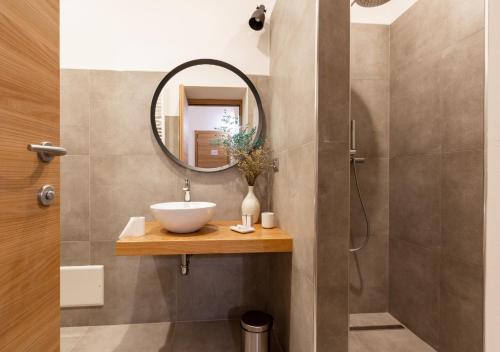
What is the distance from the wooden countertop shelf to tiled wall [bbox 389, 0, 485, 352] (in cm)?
→ 80

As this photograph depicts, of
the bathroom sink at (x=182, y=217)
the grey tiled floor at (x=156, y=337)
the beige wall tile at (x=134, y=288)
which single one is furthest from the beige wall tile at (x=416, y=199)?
the beige wall tile at (x=134, y=288)

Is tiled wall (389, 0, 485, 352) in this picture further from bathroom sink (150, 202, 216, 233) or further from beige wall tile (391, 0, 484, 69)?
bathroom sink (150, 202, 216, 233)

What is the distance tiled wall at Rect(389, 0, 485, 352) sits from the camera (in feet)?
4.09

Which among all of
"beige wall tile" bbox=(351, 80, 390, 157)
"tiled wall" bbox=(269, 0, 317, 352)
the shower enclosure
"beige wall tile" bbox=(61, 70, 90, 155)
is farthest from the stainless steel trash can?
"beige wall tile" bbox=(61, 70, 90, 155)

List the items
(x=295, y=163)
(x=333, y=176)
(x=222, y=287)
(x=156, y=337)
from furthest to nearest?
(x=222, y=287) → (x=156, y=337) → (x=295, y=163) → (x=333, y=176)

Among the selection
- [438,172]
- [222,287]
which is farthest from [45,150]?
[438,172]

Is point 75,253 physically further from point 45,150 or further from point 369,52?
point 369,52

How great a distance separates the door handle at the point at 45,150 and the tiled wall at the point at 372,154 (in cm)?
176

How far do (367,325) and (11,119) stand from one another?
2.14 m

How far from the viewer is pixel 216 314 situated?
2.05 m

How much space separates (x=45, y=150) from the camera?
2.41 ft

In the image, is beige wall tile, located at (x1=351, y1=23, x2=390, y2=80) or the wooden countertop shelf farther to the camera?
beige wall tile, located at (x1=351, y1=23, x2=390, y2=80)

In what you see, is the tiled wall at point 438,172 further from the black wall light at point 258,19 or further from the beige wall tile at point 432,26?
the black wall light at point 258,19

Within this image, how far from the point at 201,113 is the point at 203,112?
2cm
